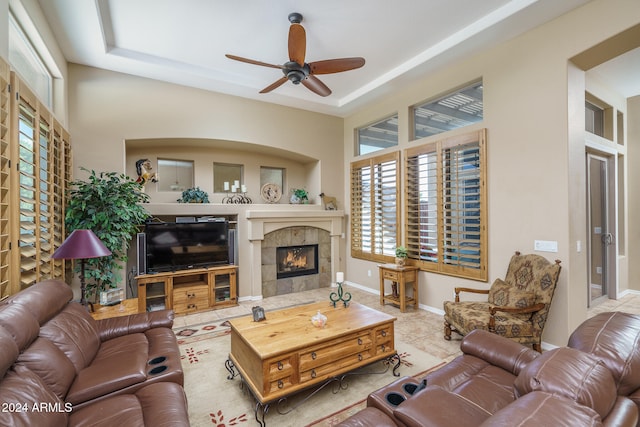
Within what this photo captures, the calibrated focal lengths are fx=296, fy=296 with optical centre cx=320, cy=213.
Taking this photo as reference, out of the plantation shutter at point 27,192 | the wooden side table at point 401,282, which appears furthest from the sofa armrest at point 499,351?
the plantation shutter at point 27,192

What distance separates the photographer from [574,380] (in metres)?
0.96

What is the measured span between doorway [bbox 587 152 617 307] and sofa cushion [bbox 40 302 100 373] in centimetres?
656

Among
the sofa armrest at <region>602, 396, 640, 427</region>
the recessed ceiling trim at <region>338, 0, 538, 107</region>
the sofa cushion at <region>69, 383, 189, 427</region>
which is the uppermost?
the recessed ceiling trim at <region>338, 0, 538, 107</region>

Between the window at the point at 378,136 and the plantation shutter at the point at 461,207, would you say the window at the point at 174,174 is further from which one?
the plantation shutter at the point at 461,207

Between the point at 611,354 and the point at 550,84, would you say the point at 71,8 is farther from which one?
the point at 550,84

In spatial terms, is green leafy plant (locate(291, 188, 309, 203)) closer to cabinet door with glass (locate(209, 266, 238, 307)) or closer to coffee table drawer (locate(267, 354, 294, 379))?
cabinet door with glass (locate(209, 266, 238, 307))

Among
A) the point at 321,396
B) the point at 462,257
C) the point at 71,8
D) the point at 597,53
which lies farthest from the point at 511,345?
the point at 71,8

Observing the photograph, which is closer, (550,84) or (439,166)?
(550,84)

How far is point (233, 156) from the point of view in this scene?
5.70 meters

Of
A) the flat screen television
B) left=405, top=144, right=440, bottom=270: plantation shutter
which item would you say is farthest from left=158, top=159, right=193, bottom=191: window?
left=405, top=144, right=440, bottom=270: plantation shutter

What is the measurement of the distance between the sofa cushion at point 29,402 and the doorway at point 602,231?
6536mm

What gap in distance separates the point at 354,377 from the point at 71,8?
4469 millimetres

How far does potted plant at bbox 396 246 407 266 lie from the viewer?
15.3ft

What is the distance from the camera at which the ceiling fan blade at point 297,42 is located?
107 inches
